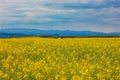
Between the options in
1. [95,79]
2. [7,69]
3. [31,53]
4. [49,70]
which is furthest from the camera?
[31,53]

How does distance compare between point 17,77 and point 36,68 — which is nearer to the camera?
point 17,77

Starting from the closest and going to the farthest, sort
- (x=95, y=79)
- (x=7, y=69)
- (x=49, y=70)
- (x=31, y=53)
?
(x=95, y=79) → (x=49, y=70) → (x=7, y=69) → (x=31, y=53)

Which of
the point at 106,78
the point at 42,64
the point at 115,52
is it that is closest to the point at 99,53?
the point at 115,52

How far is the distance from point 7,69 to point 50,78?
6.11 feet

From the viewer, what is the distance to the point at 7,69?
873 cm

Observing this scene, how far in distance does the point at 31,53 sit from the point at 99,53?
2.74 meters

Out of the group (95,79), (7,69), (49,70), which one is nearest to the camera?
(95,79)

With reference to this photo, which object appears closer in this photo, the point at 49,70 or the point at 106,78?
the point at 106,78

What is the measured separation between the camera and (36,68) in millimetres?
8281

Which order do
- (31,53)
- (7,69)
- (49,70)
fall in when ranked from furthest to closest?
1. (31,53)
2. (7,69)
3. (49,70)

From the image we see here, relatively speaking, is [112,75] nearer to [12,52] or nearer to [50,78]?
[50,78]

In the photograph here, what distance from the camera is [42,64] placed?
8875mm

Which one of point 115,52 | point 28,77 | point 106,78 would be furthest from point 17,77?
point 115,52

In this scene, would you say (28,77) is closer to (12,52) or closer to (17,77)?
(17,77)
